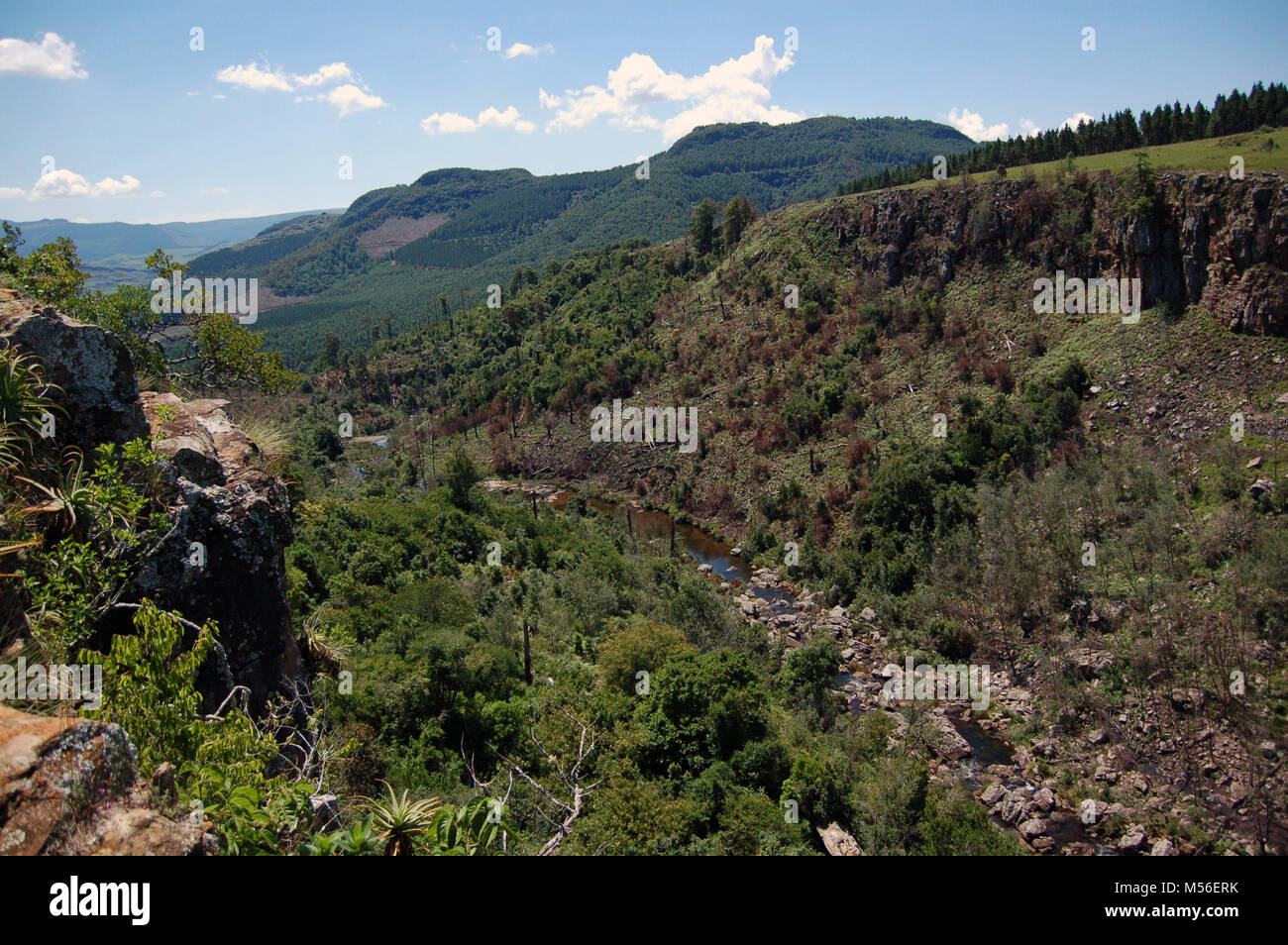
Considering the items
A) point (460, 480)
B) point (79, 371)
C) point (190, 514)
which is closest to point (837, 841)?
point (190, 514)

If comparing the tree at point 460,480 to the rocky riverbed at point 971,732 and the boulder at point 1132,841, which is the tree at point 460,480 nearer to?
the rocky riverbed at point 971,732

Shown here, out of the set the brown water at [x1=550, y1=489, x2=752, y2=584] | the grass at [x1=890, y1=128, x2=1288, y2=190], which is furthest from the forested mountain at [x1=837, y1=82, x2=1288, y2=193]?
the brown water at [x1=550, y1=489, x2=752, y2=584]

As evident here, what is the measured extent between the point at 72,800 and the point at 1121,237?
1973 inches

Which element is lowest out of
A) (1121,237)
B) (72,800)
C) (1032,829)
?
(1032,829)

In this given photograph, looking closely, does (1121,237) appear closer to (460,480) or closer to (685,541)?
(685,541)

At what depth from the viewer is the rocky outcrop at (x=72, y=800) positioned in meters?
4.20

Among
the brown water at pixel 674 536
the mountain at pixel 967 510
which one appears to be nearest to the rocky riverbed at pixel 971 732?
the mountain at pixel 967 510

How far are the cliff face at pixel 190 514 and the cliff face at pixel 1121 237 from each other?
41.8 m

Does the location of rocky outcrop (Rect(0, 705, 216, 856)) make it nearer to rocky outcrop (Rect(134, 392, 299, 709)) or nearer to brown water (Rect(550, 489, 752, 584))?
rocky outcrop (Rect(134, 392, 299, 709))

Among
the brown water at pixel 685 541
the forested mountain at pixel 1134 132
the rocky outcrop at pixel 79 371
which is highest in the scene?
the forested mountain at pixel 1134 132

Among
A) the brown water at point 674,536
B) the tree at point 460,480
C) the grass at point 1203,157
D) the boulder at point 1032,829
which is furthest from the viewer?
the tree at point 460,480

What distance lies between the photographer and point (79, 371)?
8180 mm
